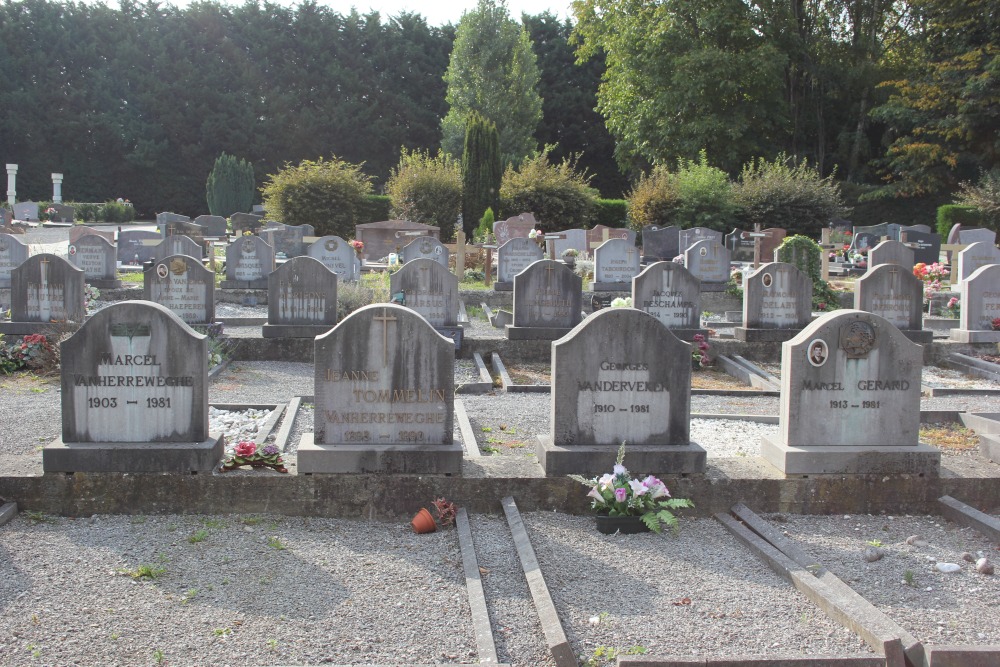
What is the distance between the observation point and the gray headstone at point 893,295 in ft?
39.3

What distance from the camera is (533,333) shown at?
39.6 feet

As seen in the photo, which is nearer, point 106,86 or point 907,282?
point 907,282

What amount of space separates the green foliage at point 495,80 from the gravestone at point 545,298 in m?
33.1

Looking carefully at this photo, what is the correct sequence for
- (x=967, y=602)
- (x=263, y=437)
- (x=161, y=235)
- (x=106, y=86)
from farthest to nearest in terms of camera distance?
(x=106, y=86) → (x=161, y=235) → (x=263, y=437) → (x=967, y=602)

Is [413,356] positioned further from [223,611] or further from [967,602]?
[967,602]

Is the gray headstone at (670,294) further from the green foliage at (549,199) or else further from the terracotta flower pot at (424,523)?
the green foliage at (549,199)

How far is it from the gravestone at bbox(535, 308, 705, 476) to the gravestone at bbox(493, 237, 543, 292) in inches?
455

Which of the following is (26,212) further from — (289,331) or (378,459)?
(378,459)

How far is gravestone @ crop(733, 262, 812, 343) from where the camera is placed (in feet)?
40.7

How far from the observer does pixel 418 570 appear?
191 inches

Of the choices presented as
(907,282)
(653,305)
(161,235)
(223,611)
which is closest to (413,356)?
(223,611)

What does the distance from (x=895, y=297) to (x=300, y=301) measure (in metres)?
7.48

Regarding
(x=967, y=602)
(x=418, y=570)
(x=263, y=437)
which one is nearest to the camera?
(x=967, y=602)

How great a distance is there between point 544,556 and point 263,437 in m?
3.17
